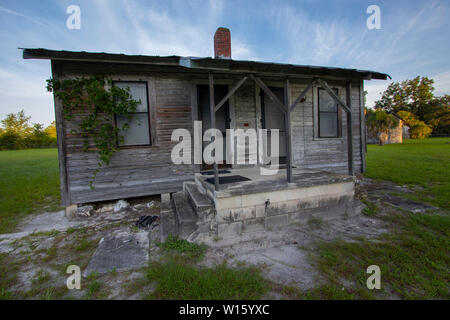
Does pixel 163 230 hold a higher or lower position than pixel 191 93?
lower

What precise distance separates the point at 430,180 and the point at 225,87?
6.90 meters

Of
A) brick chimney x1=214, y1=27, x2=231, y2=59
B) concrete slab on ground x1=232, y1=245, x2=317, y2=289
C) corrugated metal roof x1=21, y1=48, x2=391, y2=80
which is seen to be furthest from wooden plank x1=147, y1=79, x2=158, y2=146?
concrete slab on ground x1=232, y1=245, x2=317, y2=289

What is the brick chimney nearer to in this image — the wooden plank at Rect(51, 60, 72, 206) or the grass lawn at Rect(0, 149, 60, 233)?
the wooden plank at Rect(51, 60, 72, 206)

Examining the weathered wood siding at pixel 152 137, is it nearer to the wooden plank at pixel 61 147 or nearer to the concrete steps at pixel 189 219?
the wooden plank at pixel 61 147

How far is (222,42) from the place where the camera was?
5.45 metres

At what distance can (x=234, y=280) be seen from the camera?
1985mm

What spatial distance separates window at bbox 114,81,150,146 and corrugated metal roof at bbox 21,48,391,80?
891 millimetres

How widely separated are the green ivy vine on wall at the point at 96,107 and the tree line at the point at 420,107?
3457cm

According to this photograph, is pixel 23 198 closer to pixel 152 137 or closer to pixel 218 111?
pixel 152 137

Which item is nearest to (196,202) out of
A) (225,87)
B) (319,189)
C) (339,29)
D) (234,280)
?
(234,280)

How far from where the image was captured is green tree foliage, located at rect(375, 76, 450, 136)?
34838 mm

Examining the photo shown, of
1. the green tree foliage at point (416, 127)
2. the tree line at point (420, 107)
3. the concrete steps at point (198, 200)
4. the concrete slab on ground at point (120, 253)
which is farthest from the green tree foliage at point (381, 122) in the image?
the concrete slab on ground at point (120, 253)

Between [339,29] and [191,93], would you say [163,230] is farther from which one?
[339,29]

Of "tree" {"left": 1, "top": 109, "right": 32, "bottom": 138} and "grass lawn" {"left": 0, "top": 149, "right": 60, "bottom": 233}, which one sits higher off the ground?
"tree" {"left": 1, "top": 109, "right": 32, "bottom": 138}
